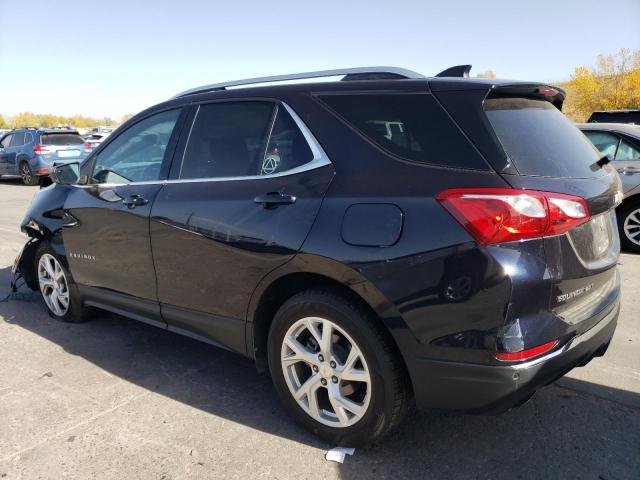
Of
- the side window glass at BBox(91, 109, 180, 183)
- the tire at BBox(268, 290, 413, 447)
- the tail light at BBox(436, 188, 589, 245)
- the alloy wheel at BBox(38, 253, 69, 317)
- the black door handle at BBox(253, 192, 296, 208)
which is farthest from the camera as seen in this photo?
the alloy wheel at BBox(38, 253, 69, 317)

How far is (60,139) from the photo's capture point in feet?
57.5

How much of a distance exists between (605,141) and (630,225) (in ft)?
3.85

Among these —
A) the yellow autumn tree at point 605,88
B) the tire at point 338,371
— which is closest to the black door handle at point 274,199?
the tire at point 338,371

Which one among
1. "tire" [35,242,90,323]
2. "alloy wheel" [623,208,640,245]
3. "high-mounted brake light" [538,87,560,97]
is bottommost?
"alloy wheel" [623,208,640,245]

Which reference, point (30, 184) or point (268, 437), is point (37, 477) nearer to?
point (268, 437)

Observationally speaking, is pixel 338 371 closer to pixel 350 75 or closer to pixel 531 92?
pixel 350 75

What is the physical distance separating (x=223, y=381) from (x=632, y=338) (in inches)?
120

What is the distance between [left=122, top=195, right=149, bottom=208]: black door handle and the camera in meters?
3.50

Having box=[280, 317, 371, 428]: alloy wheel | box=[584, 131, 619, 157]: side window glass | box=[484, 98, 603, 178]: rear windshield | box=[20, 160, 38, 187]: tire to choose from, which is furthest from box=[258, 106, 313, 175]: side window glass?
box=[20, 160, 38, 187]: tire

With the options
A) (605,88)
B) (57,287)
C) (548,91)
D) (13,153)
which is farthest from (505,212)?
(605,88)

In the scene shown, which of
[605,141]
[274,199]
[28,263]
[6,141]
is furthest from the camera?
[6,141]

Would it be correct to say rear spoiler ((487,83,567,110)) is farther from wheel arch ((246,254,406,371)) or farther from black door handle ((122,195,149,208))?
black door handle ((122,195,149,208))

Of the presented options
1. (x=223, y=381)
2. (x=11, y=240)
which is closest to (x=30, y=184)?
(x=11, y=240)

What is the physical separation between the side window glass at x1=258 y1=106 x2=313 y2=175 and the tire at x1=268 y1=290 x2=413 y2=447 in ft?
2.28
